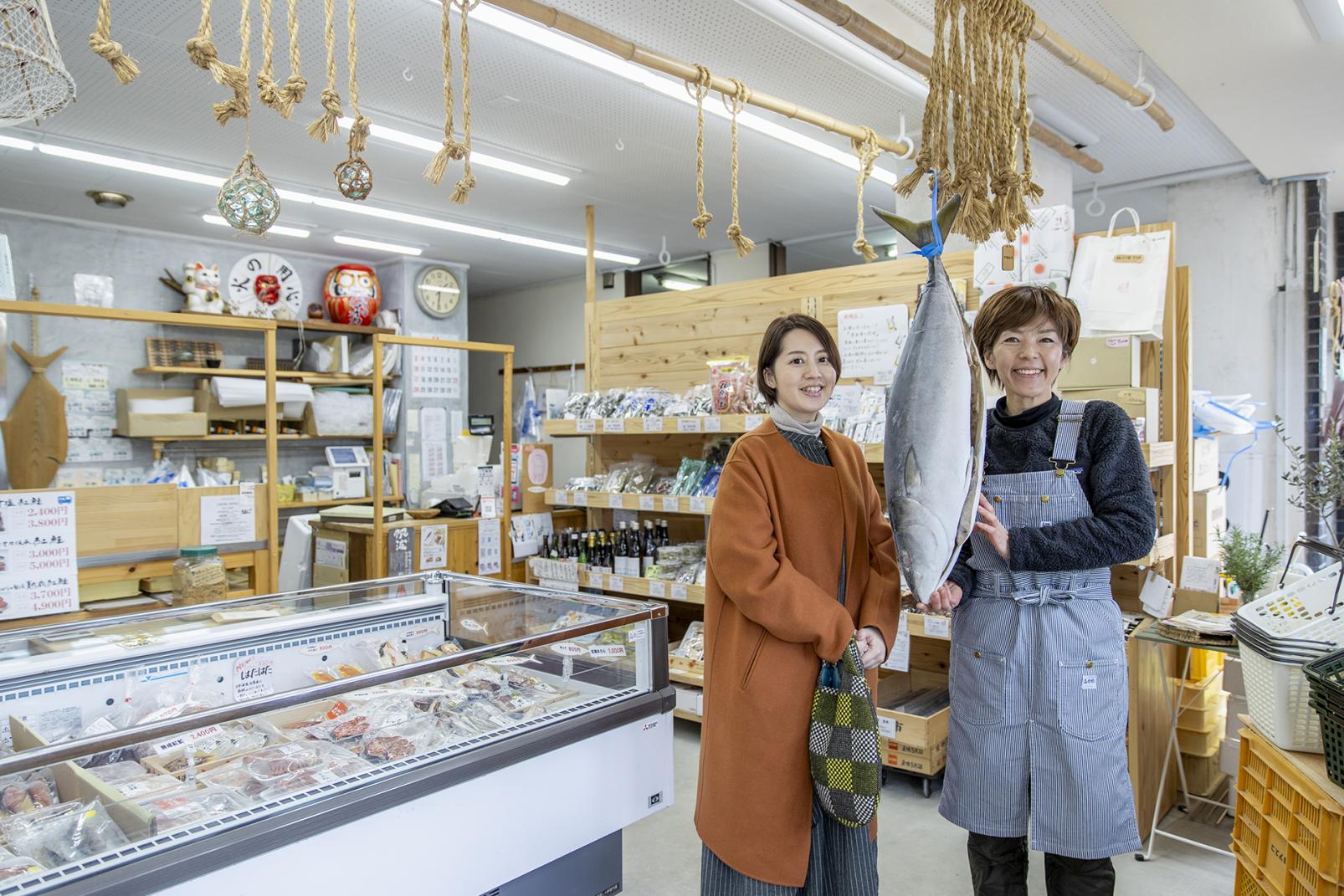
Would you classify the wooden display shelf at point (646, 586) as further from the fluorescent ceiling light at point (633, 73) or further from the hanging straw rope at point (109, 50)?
the hanging straw rope at point (109, 50)

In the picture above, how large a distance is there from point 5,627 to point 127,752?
6.19 feet

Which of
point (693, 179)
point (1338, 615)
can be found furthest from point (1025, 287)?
point (693, 179)

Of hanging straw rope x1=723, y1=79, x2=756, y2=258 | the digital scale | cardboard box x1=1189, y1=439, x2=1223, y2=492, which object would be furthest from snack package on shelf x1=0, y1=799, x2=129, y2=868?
the digital scale

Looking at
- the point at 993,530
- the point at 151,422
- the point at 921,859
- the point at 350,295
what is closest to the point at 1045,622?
the point at 993,530

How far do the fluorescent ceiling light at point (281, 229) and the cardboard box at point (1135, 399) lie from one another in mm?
6209

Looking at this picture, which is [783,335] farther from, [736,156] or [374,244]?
[374,244]

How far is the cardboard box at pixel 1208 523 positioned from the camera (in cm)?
383

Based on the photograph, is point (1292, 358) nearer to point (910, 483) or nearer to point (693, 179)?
point (693, 179)

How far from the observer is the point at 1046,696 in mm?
1780

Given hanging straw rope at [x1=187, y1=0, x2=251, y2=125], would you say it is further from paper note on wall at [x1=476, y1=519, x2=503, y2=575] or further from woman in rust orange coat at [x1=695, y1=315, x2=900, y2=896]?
paper note on wall at [x1=476, y1=519, x2=503, y2=575]

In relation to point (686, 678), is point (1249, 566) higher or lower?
higher

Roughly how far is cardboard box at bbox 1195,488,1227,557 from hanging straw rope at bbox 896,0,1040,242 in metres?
2.68

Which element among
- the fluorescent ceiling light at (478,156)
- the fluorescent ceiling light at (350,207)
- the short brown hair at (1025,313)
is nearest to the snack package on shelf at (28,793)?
the short brown hair at (1025,313)

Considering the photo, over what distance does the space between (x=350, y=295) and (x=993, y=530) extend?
24.5 ft
